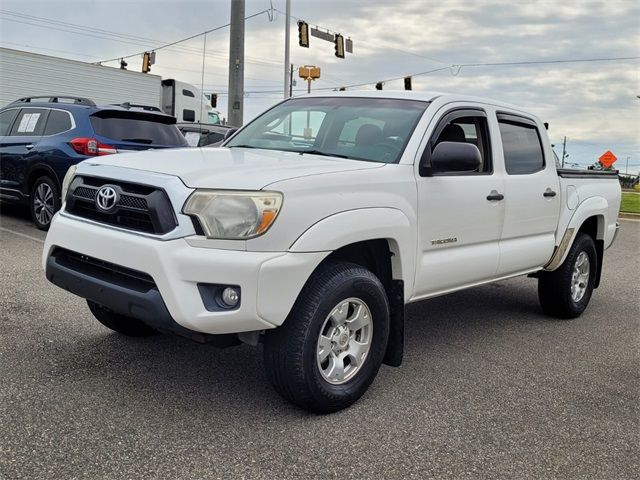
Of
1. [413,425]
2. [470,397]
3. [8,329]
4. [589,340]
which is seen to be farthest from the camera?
[589,340]

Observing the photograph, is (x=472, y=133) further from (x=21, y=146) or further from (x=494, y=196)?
(x=21, y=146)

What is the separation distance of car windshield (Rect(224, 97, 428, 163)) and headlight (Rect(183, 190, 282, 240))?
111cm

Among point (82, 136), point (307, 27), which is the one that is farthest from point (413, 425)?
point (307, 27)

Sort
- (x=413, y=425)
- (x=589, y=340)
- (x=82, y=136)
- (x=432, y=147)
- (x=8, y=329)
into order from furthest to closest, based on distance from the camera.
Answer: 1. (x=82, y=136)
2. (x=589, y=340)
3. (x=8, y=329)
4. (x=432, y=147)
5. (x=413, y=425)

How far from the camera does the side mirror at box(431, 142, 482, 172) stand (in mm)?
4035

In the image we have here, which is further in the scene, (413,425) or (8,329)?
(8,329)

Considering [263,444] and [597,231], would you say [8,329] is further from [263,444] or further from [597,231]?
[597,231]

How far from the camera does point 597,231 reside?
21.0 ft

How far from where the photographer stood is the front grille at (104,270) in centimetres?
326

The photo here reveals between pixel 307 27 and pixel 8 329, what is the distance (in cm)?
1984

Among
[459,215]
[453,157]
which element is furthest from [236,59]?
[453,157]

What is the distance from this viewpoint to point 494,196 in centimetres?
465

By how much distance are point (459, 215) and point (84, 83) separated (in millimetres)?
18388

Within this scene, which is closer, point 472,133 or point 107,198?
point 107,198
